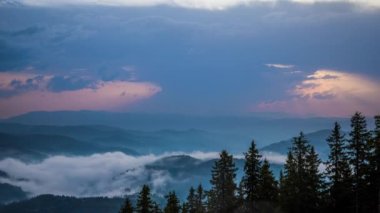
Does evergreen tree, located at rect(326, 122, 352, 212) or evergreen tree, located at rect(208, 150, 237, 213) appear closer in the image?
evergreen tree, located at rect(326, 122, 352, 212)

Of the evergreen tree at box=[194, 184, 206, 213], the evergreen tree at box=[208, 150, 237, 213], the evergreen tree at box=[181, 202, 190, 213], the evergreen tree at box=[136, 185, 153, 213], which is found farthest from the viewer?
the evergreen tree at box=[194, 184, 206, 213]

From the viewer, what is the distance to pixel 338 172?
66.9 meters

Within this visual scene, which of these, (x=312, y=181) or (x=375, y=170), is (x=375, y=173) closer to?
Result: (x=375, y=170)

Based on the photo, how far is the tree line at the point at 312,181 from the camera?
6191 centimetres

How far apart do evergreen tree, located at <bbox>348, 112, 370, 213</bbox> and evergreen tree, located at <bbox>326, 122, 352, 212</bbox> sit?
1584mm

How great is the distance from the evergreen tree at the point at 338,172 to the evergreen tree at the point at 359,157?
158 centimetres

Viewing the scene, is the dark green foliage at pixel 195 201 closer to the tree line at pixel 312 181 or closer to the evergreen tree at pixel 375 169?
the tree line at pixel 312 181

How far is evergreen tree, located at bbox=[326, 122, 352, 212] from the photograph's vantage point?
65.4 meters

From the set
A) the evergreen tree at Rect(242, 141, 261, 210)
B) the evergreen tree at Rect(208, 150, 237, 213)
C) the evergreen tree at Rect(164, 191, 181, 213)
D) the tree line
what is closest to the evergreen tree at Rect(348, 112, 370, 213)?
the tree line

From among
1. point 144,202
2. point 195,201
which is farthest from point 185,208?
point 144,202

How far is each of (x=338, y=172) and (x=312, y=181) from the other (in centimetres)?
361

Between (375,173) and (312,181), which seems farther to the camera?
(312,181)

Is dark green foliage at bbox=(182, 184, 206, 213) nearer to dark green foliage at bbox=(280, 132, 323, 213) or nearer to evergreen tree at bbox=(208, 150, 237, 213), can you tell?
evergreen tree at bbox=(208, 150, 237, 213)

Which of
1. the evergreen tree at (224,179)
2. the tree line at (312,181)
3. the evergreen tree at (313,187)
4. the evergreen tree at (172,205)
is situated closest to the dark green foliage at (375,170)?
the tree line at (312,181)
